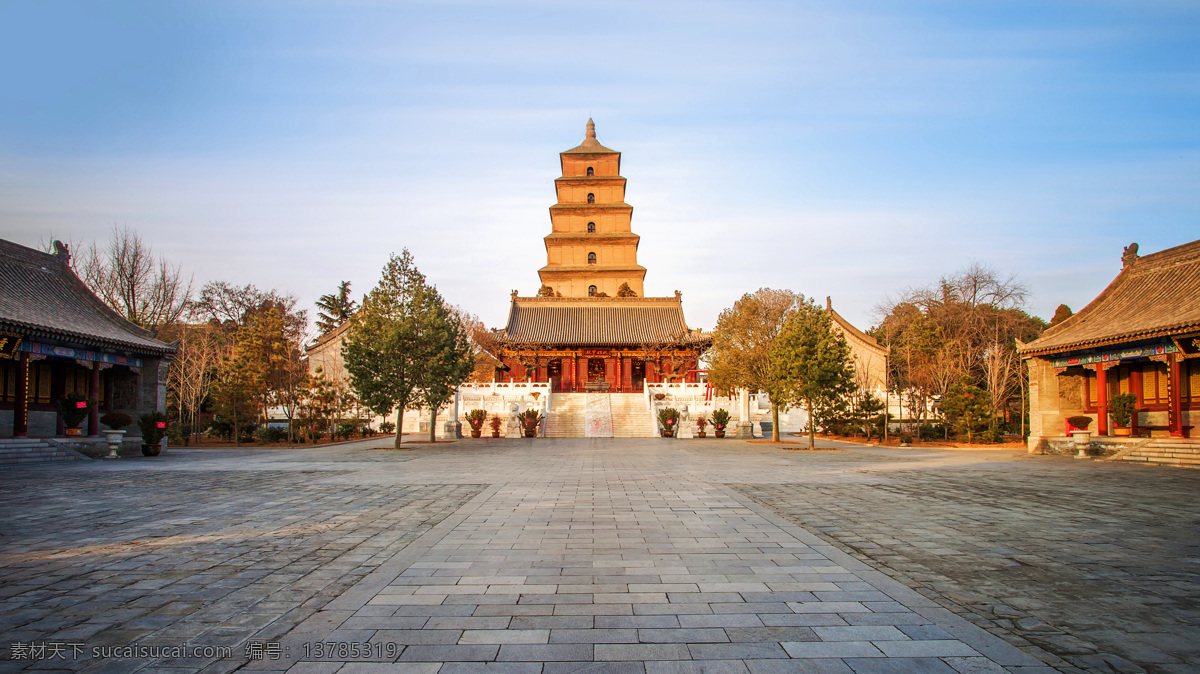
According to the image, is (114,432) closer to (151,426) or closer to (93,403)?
(151,426)

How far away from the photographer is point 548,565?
5.46 meters

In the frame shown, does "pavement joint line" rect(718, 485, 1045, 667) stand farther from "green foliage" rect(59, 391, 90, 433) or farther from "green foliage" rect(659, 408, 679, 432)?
"green foliage" rect(659, 408, 679, 432)

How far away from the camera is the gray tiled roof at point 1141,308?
55.8ft

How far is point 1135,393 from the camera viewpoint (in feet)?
63.1

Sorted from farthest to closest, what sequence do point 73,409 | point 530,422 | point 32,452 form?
point 530,422 → point 73,409 → point 32,452

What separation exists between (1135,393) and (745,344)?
1348cm

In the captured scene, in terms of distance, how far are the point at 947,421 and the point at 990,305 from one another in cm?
1467

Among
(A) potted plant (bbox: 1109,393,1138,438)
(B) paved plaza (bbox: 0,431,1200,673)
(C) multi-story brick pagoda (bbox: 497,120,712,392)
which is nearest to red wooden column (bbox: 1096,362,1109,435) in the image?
(A) potted plant (bbox: 1109,393,1138,438)

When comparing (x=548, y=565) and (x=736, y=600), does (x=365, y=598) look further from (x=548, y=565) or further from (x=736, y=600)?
(x=736, y=600)

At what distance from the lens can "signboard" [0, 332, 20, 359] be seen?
17.0 metres

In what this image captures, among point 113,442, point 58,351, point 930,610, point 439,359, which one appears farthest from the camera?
point 439,359

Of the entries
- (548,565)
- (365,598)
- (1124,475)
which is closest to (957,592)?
(548,565)

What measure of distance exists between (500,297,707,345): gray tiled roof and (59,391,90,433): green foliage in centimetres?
2304

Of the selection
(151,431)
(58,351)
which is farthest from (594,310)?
(58,351)
